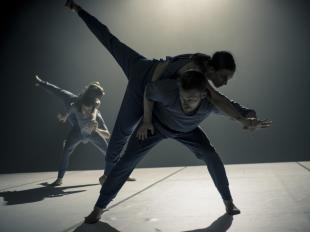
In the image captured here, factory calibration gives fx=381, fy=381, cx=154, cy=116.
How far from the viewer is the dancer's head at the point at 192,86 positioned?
1.52 m

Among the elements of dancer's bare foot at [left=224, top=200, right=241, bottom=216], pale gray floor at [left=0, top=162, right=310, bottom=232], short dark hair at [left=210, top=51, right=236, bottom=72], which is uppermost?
short dark hair at [left=210, top=51, right=236, bottom=72]

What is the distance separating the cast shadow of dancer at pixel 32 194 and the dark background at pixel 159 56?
6.45 ft

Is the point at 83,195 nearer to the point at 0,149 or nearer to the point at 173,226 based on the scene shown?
the point at 173,226

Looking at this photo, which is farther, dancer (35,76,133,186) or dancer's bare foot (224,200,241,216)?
dancer (35,76,133,186)

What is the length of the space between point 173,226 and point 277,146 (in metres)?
3.38

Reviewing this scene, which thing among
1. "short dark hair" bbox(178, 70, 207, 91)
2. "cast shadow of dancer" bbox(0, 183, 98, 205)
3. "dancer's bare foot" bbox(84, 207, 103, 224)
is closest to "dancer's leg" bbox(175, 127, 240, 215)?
"short dark hair" bbox(178, 70, 207, 91)

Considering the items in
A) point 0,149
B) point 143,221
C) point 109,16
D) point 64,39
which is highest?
point 109,16

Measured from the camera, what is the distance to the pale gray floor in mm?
1608

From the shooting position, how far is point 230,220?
1.67 metres

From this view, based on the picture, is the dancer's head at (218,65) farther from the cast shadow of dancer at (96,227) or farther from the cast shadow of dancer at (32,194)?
the cast shadow of dancer at (32,194)

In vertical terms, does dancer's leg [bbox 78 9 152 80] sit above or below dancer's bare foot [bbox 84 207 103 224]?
above

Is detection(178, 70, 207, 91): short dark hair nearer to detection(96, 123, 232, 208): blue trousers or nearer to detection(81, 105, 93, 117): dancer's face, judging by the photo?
detection(96, 123, 232, 208): blue trousers

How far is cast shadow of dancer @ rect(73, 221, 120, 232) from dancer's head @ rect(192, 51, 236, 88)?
787mm

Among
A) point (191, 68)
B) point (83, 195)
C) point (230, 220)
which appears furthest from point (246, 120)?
point (83, 195)
